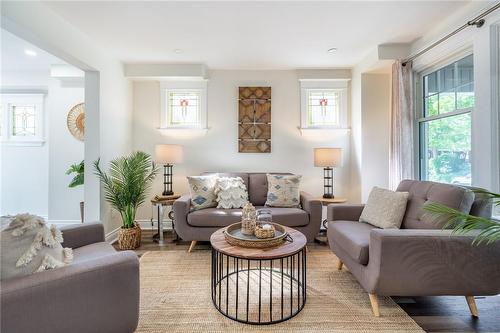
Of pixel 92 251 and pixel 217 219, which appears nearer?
pixel 92 251

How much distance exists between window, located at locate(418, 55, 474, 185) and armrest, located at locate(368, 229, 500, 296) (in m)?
1.14

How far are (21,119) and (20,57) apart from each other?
110cm

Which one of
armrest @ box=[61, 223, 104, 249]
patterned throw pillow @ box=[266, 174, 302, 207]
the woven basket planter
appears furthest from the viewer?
patterned throw pillow @ box=[266, 174, 302, 207]

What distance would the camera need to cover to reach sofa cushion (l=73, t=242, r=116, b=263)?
1.60 m

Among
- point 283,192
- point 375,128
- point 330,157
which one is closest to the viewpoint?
point 283,192

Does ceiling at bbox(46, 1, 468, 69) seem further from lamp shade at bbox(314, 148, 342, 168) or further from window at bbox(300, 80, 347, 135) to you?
lamp shade at bbox(314, 148, 342, 168)

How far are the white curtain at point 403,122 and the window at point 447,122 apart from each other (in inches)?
7.7

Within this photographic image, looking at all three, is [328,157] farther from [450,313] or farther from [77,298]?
[77,298]

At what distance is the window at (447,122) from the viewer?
7.80ft

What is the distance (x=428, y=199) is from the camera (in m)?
2.04

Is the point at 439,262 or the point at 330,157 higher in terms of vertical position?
the point at 330,157

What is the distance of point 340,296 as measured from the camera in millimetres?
1958

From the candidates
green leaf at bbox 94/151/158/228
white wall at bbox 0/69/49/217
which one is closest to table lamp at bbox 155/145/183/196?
green leaf at bbox 94/151/158/228

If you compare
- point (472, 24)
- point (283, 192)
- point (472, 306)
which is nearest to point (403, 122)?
point (472, 24)
